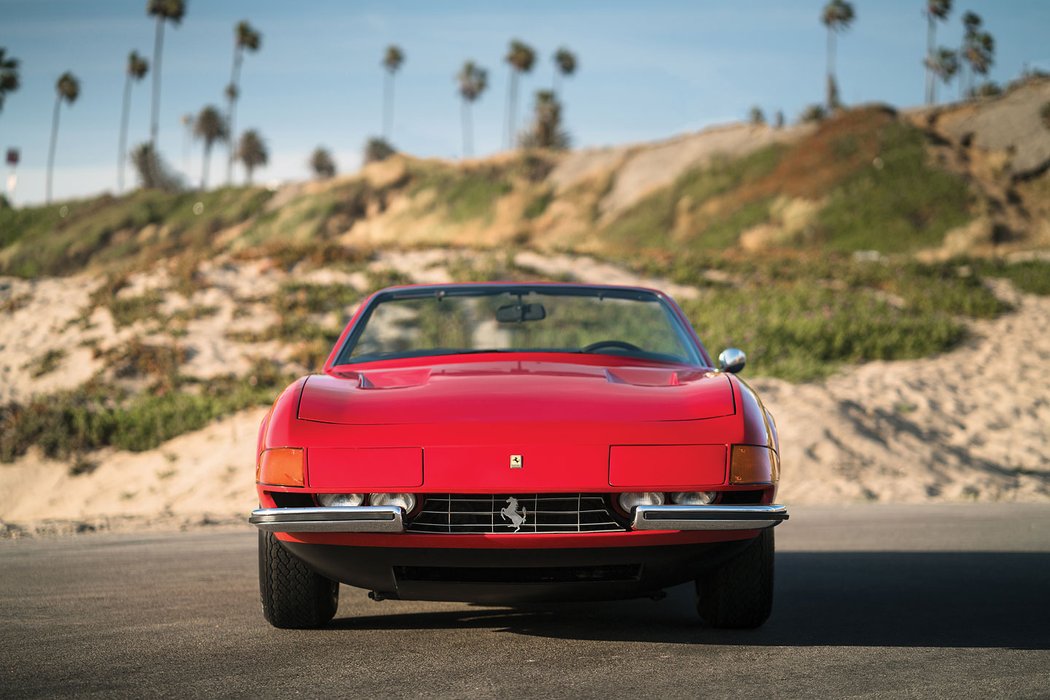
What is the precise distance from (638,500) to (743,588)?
2.49ft

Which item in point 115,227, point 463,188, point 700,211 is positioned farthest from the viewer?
point 115,227

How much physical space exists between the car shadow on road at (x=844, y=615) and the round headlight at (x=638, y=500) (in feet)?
2.32

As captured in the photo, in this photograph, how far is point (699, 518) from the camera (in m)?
4.42

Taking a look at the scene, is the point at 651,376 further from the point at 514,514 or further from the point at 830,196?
the point at 830,196

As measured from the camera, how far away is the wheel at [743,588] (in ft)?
16.1

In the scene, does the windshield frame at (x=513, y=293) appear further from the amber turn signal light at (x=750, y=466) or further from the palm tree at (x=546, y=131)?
the palm tree at (x=546, y=131)

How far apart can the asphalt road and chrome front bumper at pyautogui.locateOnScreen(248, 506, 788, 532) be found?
1.55 ft

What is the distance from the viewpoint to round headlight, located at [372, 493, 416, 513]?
4.46 m

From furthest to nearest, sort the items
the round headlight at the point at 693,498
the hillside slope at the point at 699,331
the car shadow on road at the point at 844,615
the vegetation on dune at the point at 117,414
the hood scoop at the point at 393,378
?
the vegetation on dune at the point at 117,414 → the hillside slope at the point at 699,331 → the hood scoop at the point at 393,378 → the car shadow on road at the point at 844,615 → the round headlight at the point at 693,498

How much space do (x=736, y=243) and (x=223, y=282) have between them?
27.5 m

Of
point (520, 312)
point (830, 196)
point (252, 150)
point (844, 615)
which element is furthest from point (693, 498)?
point (252, 150)

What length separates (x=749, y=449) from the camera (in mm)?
4629

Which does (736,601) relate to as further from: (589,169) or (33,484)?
(589,169)

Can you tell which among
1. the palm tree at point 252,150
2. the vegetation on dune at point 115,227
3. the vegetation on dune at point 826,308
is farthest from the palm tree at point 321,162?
the vegetation on dune at point 826,308
